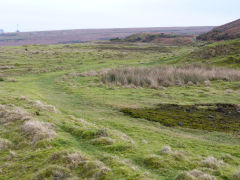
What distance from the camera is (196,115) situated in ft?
47.5

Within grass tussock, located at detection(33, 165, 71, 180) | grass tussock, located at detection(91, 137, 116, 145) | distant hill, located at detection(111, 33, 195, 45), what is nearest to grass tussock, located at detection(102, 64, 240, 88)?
grass tussock, located at detection(91, 137, 116, 145)

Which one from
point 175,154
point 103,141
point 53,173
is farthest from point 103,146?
point 175,154

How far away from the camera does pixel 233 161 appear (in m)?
7.93

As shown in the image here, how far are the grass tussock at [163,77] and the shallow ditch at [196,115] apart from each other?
24.5 feet

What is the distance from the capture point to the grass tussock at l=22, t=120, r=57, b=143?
8900 mm

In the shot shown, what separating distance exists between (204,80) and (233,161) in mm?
19018

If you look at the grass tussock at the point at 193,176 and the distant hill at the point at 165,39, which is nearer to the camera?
the grass tussock at the point at 193,176

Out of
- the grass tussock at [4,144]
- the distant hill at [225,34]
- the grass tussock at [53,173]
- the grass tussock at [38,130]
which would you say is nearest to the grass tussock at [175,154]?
the grass tussock at [53,173]

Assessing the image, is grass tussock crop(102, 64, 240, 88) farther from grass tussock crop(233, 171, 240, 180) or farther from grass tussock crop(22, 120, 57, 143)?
grass tussock crop(233, 171, 240, 180)

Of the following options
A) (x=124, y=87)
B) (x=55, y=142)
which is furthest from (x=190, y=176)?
(x=124, y=87)

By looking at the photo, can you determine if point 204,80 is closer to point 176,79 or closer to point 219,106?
point 176,79

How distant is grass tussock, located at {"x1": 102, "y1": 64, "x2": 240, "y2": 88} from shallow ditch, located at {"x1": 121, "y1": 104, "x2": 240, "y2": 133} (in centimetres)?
748

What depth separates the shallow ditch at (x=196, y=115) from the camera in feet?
41.3

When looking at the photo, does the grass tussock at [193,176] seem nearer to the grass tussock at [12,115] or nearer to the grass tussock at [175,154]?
the grass tussock at [175,154]
